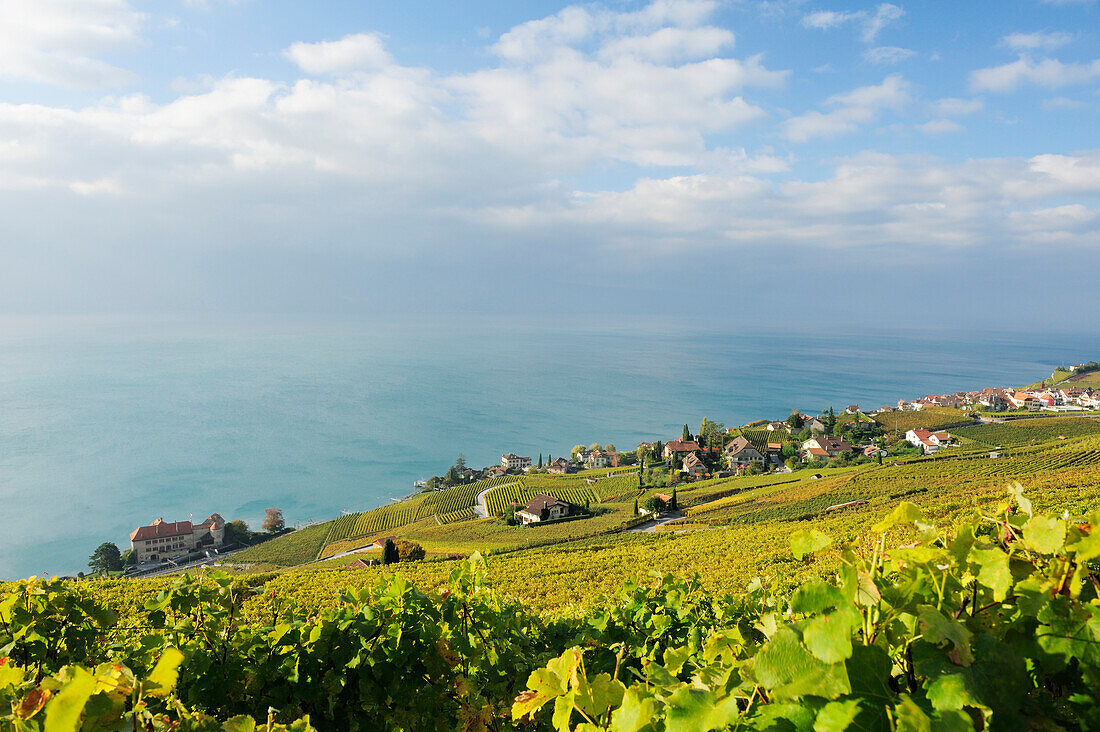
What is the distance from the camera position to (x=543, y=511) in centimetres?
4812

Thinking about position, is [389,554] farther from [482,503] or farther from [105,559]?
[105,559]

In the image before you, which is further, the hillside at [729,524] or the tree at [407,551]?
the tree at [407,551]

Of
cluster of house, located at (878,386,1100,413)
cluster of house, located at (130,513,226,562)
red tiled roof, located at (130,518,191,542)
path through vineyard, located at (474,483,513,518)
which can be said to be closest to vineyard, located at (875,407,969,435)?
cluster of house, located at (878,386,1100,413)

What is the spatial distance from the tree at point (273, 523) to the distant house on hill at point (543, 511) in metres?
30.5

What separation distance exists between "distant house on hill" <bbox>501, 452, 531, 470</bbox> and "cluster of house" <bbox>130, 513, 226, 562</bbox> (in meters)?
39.1

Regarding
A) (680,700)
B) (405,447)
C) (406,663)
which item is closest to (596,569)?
(406,663)

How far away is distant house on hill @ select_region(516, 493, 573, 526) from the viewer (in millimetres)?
47688

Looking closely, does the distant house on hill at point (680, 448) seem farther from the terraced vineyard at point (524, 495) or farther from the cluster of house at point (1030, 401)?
the cluster of house at point (1030, 401)

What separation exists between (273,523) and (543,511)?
111ft

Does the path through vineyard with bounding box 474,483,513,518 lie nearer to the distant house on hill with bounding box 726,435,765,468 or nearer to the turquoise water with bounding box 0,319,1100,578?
the turquoise water with bounding box 0,319,1100,578

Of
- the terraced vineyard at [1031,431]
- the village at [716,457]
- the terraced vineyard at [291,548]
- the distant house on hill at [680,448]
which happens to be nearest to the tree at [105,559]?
the village at [716,457]

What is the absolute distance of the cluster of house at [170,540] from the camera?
51.2 meters

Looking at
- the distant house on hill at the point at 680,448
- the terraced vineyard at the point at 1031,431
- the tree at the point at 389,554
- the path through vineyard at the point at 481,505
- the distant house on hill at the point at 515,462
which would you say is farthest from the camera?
the distant house on hill at the point at 515,462

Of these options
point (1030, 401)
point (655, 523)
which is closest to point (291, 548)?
point (655, 523)
